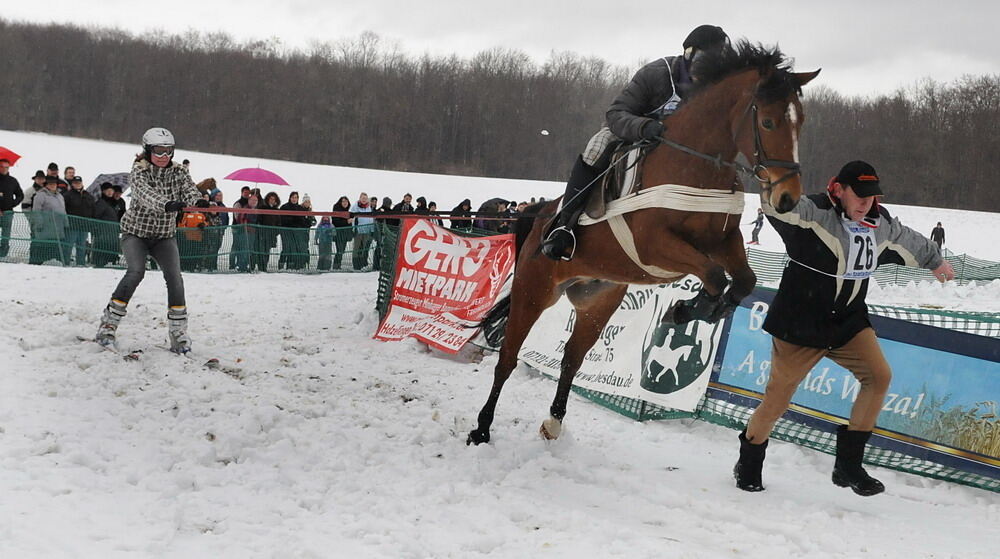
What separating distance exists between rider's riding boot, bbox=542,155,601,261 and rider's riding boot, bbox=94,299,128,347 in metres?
4.11

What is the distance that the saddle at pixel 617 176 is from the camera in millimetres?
5309

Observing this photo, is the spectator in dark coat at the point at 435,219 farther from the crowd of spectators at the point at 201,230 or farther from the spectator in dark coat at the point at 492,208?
the spectator in dark coat at the point at 492,208

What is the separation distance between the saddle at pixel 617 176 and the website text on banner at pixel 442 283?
3517mm

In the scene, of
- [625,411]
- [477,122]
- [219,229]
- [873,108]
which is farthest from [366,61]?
[625,411]

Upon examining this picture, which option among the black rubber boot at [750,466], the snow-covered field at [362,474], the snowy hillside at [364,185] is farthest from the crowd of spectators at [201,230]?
the snowy hillside at [364,185]

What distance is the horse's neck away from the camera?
4.80 metres

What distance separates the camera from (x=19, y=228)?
13242 millimetres

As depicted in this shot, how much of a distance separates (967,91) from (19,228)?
68.7 metres

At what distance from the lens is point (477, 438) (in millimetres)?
5824

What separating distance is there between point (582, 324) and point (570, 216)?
112 centimetres

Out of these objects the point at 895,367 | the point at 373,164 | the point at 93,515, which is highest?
the point at 373,164

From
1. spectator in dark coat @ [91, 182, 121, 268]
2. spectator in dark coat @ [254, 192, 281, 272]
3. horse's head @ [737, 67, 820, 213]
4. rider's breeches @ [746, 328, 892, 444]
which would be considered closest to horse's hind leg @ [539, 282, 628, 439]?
rider's breeches @ [746, 328, 892, 444]

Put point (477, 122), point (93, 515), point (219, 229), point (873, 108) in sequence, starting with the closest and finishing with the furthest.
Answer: point (93, 515) → point (219, 229) → point (873, 108) → point (477, 122)

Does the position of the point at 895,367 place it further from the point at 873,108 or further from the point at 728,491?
the point at 873,108
